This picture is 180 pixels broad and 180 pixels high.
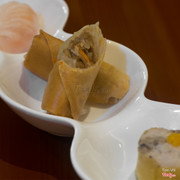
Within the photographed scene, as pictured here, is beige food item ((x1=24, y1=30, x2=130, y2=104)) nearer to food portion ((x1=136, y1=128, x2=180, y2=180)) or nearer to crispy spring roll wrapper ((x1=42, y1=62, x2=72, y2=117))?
crispy spring roll wrapper ((x1=42, y1=62, x2=72, y2=117))

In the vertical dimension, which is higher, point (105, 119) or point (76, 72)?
point (76, 72)

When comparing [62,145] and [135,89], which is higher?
[135,89]

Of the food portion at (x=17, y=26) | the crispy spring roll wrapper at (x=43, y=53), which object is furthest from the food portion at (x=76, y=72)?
the food portion at (x=17, y=26)

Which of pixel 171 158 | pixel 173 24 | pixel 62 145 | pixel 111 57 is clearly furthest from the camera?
pixel 173 24

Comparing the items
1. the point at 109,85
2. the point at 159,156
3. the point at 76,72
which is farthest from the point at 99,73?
the point at 159,156

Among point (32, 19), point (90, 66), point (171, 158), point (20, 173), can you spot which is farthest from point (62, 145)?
point (32, 19)

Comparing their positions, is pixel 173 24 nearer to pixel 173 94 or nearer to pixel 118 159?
pixel 173 94

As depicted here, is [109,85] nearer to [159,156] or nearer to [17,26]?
[159,156]
